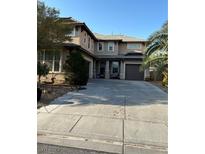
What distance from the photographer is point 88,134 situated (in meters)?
4.88

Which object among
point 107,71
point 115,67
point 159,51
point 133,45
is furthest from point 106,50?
point 159,51

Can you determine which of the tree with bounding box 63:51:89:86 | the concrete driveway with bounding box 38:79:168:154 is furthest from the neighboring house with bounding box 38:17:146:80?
the concrete driveway with bounding box 38:79:168:154

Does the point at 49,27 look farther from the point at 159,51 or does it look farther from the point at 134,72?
the point at 134,72

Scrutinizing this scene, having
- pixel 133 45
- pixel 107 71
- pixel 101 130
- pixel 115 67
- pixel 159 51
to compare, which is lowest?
pixel 101 130

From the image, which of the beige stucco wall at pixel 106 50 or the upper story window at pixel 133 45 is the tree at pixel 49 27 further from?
the upper story window at pixel 133 45

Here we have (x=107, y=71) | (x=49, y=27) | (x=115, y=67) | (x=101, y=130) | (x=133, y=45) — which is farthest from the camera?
(x=133, y=45)

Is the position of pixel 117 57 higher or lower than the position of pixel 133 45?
lower

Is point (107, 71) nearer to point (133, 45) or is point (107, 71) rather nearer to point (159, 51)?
point (133, 45)

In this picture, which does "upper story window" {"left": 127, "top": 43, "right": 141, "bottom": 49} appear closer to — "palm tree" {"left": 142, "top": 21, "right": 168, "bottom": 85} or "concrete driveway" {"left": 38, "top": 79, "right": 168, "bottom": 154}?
"palm tree" {"left": 142, "top": 21, "right": 168, "bottom": 85}

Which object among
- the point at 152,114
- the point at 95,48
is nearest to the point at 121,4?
the point at 152,114

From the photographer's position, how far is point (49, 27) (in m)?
Result: 11.9

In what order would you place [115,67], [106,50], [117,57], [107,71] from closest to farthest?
[117,57] < [107,71] < [106,50] < [115,67]

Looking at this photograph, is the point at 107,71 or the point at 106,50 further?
the point at 106,50
